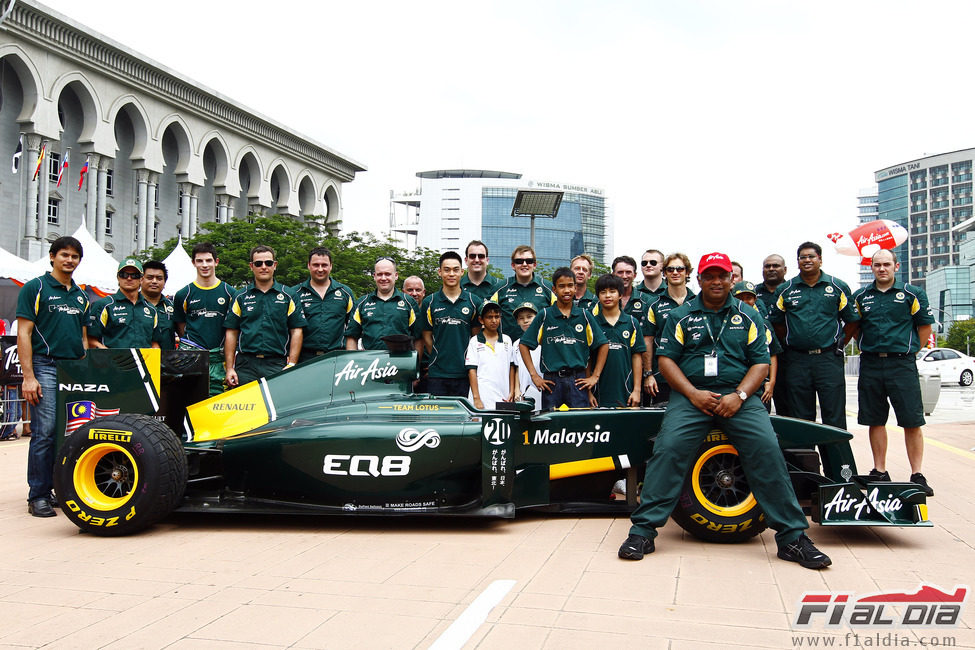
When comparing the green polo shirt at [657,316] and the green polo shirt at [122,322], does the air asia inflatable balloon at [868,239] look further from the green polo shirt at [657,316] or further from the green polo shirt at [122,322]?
the green polo shirt at [122,322]

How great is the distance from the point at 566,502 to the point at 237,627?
117 inches

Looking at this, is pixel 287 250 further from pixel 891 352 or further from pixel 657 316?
pixel 891 352

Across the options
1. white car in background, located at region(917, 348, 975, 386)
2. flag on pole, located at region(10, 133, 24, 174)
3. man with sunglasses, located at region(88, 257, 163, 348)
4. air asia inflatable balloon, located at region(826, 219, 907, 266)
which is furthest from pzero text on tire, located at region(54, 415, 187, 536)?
flag on pole, located at region(10, 133, 24, 174)

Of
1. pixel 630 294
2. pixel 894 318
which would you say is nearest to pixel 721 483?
pixel 894 318

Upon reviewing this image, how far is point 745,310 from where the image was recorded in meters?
4.82

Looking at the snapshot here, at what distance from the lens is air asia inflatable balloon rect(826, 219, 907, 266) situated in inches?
728

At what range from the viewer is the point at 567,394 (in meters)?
6.34

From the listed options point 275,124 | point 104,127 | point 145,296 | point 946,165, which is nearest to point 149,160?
point 104,127

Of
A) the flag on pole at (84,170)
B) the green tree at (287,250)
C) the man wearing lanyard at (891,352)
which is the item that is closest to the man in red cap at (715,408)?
the man wearing lanyard at (891,352)

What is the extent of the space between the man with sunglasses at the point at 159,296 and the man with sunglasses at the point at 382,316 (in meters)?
1.56

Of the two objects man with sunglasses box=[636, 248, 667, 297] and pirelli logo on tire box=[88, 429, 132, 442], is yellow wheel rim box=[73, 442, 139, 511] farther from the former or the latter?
man with sunglasses box=[636, 248, 667, 297]

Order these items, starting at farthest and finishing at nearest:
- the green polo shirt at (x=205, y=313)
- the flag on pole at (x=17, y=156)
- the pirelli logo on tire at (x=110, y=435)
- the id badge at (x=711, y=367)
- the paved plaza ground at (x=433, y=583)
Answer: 1. the flag on pole at (x=17, y=156)
2. the green polo shirt at (x=205, y=313)
3. the pirelli logo on tire at (x=110, y=435)
4. the id badge at (x=711, y=367)
5. the paved plaza ground at (x=433, y=583)

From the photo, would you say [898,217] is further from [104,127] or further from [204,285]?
[204,285]

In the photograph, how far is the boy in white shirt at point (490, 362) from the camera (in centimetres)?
684
